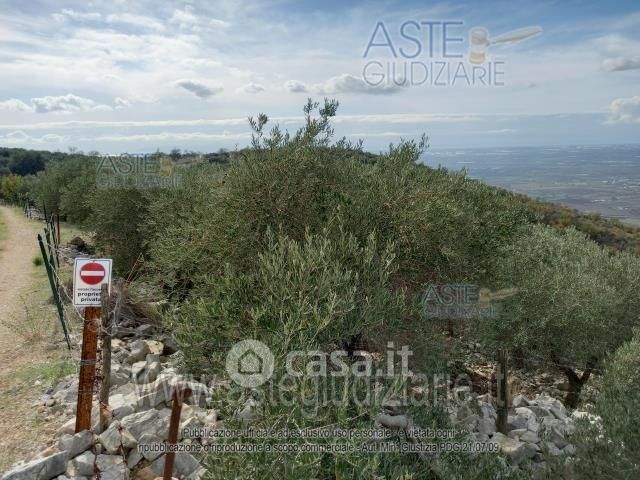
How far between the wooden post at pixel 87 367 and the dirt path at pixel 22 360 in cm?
155

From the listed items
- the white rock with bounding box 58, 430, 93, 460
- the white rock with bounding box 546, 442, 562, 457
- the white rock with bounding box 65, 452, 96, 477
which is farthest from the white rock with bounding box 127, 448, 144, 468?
the white rock with bounding box 546, 442, 562, 457

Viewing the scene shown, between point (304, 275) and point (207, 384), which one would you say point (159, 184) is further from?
point (304, 275)

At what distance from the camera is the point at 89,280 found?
8.48 m

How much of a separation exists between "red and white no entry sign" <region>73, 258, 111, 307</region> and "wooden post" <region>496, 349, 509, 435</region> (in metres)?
9.95

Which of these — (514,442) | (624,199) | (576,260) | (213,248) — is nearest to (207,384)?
(213,248)

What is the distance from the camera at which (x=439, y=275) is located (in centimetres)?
1116

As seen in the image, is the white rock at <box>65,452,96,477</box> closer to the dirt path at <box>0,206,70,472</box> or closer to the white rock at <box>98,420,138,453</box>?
the white rock at <box>98,420,138,453</box>

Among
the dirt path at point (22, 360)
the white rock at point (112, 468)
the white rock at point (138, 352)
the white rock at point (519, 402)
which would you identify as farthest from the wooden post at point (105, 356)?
the white rock at point (519, 402)

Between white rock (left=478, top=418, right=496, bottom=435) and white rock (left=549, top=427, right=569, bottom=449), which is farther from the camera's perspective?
white rock (left=478, top=418, right=496, bottom=435)

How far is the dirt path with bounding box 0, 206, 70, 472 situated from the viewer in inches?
375

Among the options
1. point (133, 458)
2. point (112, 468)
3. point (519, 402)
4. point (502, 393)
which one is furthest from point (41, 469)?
point (519, 402)

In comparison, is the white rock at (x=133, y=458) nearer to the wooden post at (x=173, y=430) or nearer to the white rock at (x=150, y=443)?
the white rock at (x=150, y=443)

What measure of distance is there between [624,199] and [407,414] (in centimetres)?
8755

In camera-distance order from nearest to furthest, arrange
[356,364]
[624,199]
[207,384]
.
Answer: [356,364]
[207,384]
[624,199]
